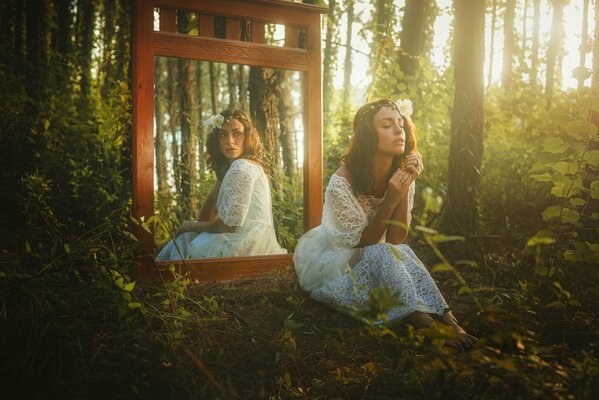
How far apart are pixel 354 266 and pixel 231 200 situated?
4.56 feet

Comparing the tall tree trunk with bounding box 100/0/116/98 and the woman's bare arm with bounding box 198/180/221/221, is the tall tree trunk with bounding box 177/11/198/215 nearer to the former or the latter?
the woman's bare arm with bounding box 198/180/221/221

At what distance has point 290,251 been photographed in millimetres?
4938

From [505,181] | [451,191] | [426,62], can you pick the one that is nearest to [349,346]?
[451,191]

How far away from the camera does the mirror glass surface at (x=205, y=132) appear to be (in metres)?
4.34

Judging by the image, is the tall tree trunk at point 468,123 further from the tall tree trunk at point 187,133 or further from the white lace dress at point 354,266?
the tall tree trunk at point 187,133

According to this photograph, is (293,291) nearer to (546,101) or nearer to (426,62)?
(426,62)

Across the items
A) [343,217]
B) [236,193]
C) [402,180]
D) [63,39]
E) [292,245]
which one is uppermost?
[63,39]

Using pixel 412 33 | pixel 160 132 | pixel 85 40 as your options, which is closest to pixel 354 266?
pixel 160 132

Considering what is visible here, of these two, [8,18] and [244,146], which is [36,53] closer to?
[8,18]

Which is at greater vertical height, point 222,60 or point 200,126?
point 222,60

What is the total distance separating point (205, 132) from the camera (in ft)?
14.5

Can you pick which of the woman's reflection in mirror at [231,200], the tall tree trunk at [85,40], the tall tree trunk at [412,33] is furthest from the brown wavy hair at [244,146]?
the tall tree trunk at [85,40]

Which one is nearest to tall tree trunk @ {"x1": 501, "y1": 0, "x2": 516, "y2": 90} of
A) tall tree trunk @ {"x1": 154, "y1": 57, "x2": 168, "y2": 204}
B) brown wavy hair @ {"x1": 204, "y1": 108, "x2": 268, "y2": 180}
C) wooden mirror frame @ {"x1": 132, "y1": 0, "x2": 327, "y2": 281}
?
wooden mirror frame @ {"x1": 132, "y1": 0, "x2": 327, "y2": 281}

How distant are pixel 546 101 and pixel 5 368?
965cm
